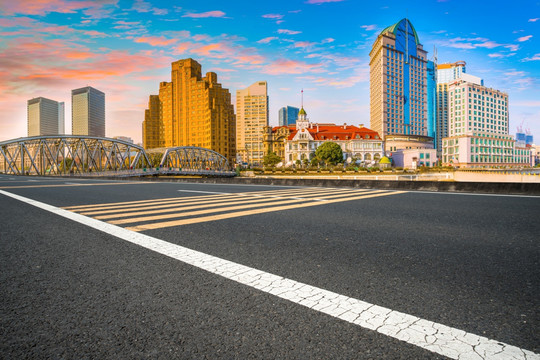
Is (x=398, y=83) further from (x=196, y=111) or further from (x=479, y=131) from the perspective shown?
(x=196, y=111)

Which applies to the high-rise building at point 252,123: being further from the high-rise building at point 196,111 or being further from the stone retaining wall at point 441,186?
the stone retaining wall at point 441,186

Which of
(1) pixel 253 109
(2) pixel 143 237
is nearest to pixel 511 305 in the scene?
(2) pixel 143 237

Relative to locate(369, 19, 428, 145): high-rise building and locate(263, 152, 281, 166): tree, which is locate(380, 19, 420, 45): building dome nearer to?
locate(369, 19, 428, 145): high-rise building

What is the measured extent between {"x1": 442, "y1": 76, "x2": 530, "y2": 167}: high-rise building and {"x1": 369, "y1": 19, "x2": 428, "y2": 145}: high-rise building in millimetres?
17614

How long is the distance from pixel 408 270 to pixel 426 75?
207081 mm

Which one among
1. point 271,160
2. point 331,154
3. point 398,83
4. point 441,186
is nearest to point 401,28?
point 398,83

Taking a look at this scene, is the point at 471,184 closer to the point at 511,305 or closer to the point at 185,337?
the point at 511,305

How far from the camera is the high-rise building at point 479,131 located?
12812 centimetres

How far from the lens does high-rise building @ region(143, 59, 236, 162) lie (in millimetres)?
164375

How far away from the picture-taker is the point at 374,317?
2049 millimetres

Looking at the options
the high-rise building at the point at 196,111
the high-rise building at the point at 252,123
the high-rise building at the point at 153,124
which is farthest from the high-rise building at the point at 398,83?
the high-rise building at the point at 153,124

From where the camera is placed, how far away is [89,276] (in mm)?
2902

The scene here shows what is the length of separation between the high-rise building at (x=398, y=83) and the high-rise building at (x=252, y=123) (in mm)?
62321

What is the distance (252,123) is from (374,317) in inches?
7460
